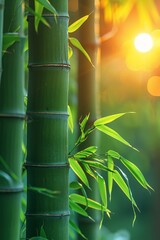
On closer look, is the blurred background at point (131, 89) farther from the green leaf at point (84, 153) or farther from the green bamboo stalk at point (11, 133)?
the green bamboo stalk at point (11, 133)

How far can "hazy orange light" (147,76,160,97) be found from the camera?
5.18 m

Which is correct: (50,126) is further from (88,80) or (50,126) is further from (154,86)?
(154,86)

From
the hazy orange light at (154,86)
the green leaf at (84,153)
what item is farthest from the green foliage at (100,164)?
the hazy orange light at (154,86)

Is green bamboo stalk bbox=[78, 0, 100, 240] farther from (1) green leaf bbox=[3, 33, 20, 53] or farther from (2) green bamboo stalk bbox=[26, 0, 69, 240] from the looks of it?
(1) green leaf bbox=[3, 33, 20, 53]

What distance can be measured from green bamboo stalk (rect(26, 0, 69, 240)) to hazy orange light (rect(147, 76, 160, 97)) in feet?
12.6

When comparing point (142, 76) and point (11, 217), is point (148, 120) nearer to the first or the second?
point (142, 76)

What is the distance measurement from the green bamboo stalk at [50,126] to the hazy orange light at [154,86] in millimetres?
3842

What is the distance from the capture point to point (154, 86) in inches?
213

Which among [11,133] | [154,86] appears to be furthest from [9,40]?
[154,86]

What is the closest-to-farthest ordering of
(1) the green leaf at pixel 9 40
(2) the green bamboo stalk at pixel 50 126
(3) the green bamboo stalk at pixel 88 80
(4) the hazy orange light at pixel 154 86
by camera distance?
(1) the green leaf at pixel 9 40 < (2) the green bamboo stalk at pixel 50 126 < (3) the green bamboo stalk at pixel 88 80 < (4) the hazy orange light at pixel 154 86

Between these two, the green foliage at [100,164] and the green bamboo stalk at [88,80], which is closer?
the green foliage at [100,164]

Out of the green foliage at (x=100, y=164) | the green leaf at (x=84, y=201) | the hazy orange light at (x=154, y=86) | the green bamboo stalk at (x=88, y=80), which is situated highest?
the hazy orange light at (x=154, y=86)

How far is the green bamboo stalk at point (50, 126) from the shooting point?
4.12 ft

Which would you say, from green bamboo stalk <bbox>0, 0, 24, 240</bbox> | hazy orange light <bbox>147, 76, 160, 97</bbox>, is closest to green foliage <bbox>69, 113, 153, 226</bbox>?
green bamboo stalk <bbox>0, 0, 24, 240</bbox>
